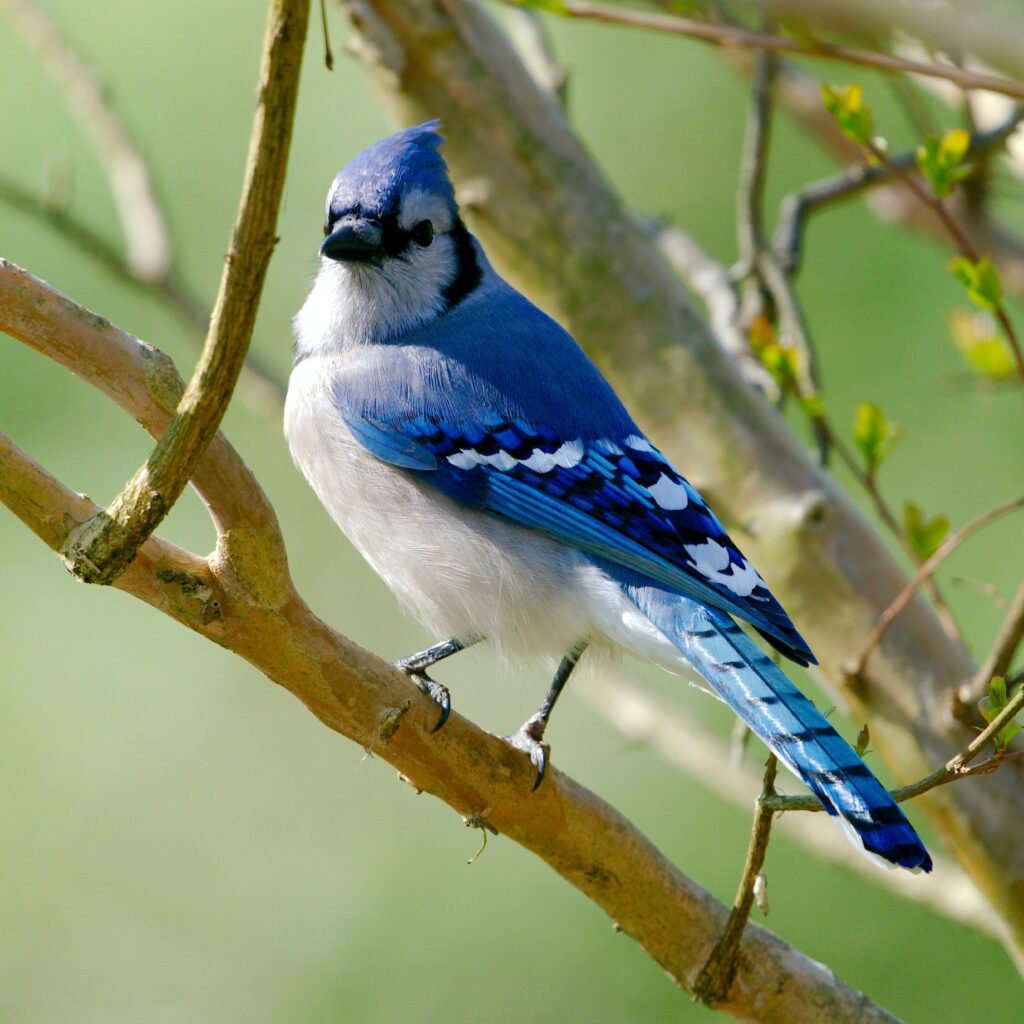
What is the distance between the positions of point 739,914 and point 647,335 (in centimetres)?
89

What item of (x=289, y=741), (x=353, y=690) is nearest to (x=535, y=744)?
(x=353, y=690)

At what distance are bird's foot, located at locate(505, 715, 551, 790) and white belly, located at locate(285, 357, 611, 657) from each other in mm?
166

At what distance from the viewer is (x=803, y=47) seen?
4.71 feet

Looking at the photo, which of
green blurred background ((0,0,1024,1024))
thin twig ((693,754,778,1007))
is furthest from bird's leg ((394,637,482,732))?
green blurred background ((0,0,1024,1024))

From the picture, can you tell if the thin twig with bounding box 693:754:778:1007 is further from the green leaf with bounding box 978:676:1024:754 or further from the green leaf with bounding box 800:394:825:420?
the green leaf with bounding box 800:394:825:420

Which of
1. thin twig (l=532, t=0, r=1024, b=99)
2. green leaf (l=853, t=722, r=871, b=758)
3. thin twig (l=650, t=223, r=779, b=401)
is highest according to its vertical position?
thin twig (l=650, t=223, r=779, b=401)

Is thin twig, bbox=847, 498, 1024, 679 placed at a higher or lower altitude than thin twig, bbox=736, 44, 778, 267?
lower

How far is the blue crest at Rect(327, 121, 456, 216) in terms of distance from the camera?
2.05 m

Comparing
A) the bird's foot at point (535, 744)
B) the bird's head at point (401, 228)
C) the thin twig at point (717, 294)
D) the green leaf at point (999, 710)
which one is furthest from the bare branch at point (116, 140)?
the green leaf at point (999, 710)

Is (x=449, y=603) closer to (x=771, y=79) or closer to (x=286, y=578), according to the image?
(x=286, y=578)

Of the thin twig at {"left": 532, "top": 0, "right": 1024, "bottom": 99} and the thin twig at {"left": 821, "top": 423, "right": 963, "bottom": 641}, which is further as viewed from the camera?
the thin twig at {"left": 821, "top": 423, "right": 963, "bottom": 641}

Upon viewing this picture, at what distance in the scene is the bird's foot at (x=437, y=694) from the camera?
162 centimetres

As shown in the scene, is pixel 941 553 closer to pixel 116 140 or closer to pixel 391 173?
pixel 391 173

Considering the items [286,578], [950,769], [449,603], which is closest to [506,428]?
[449,603]
